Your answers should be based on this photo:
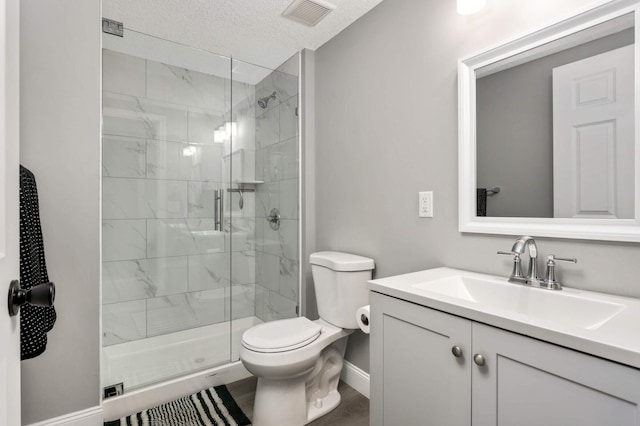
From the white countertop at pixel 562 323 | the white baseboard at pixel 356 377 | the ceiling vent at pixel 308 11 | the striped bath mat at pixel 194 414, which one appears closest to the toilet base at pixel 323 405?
the white baseboard at pixel 356 377

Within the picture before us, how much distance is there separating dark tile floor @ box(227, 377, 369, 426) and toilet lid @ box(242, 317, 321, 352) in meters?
0.46

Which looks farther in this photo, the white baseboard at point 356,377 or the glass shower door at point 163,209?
the glass shower door at point 163,209

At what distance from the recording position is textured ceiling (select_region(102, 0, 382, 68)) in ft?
6.25

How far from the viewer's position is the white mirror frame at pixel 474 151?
1.03m

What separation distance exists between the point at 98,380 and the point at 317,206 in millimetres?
1618

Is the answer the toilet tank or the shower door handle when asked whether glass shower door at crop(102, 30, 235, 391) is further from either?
the toilet tank

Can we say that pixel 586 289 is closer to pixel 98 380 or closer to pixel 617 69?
pixel 617 69

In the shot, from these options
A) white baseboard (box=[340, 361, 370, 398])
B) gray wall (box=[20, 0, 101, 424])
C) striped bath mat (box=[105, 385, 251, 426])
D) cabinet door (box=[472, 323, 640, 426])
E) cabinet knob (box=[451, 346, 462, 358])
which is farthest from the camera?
white baseboard (box=[340, 361, 370, 398])

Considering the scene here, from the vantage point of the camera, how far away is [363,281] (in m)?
1.91

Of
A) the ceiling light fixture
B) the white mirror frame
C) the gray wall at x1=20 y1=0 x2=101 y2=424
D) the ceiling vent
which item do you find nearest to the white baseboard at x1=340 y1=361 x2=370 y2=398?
the white mirror frame

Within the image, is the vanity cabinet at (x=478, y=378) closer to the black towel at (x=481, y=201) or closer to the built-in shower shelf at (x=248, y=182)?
the black towel at (x=481, y=201)

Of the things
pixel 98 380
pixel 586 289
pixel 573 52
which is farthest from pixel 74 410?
pixel 573 52

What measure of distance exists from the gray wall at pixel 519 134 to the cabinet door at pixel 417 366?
1.97ft

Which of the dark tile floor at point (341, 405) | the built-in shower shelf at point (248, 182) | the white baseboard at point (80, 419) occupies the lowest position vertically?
the dark tile floor at point (341, 405)
